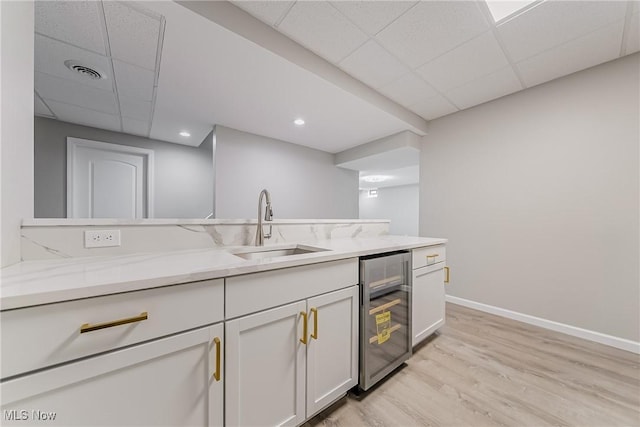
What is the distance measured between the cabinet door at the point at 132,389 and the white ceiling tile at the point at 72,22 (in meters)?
1.98

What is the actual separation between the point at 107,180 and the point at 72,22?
97.7 inches

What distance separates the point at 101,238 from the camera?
3.73 feet

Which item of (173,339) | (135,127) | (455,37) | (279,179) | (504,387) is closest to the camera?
(173,339)

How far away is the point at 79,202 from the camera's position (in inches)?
124

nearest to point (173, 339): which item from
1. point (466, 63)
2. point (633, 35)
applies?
point (466, 63)

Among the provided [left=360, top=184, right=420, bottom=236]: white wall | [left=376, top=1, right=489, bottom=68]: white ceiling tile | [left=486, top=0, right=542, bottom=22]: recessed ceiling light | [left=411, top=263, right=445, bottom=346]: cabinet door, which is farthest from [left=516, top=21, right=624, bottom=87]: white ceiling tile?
[left=360, top=184, right=420, bottom=236]: white wall

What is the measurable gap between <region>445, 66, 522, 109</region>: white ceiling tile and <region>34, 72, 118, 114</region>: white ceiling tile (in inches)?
147

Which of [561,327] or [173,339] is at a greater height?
[173,339]

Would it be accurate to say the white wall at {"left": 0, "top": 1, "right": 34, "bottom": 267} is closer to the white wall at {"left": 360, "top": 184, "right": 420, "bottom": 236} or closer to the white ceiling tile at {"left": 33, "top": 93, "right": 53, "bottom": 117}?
the white ceiling tile at {"left": 33, "top": 93, "right": 53, "bottom": 117}

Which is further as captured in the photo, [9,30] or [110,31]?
[110,31]

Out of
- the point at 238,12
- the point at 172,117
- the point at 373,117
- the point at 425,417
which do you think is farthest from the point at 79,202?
the point at 425,417

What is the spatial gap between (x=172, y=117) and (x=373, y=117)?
256cm

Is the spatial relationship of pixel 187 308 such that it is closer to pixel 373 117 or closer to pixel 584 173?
pixel 373 117

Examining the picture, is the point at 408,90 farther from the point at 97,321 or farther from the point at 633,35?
the point at 97,321
